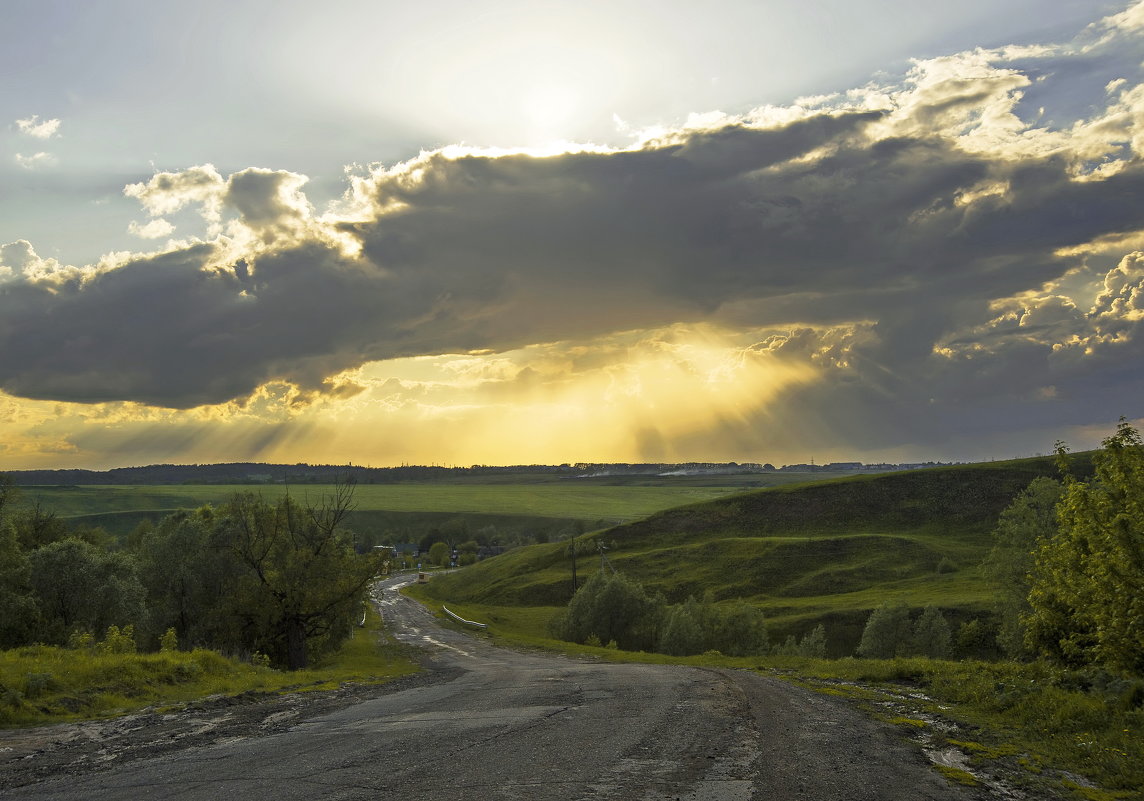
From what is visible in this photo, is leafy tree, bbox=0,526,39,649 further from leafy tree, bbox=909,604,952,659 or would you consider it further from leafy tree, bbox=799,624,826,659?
leafy tree, bbox=909,604,952,659

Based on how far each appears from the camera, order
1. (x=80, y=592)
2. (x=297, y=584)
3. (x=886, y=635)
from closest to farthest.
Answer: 1. (x=297, y=584)
2. (x=80, y=592)
3. (x=886, y=635)

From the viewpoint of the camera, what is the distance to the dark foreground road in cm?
1230

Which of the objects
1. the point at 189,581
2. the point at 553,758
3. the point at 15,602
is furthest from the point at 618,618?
the point at 553,758

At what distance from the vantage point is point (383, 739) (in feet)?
54.4

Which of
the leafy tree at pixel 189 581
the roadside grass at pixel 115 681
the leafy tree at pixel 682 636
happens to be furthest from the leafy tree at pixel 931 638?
the leafy tree at pixel 189 581

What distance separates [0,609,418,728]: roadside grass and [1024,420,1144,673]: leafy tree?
990 inches

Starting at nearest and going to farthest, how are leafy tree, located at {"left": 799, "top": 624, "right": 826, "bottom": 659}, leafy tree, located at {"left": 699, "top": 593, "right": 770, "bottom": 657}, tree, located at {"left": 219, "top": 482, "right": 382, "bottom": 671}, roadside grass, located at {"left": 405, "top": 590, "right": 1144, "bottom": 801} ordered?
roadside grass, located at {"left": 405, "top": 590, "right": 1144, "bottom": 801} < tree, located at {"left": 219, "top": 482, "right": 382, "bottom": 671} < leafy tree, located at {"left": 799, "top": 624, "right": 826, "bottom": 659} < leafy tree, located at {"left": 699, "top": 593, "right": 770, "bottom": 657}

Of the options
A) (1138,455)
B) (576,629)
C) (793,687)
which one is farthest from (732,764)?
(576,629)

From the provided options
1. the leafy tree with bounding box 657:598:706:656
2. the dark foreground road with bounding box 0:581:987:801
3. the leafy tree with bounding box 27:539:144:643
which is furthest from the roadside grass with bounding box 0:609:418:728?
the leafy tree with bounding box 657:598:706:656

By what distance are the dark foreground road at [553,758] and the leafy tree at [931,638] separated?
61.7 meters

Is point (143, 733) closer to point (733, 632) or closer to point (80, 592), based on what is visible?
point (80, 592)

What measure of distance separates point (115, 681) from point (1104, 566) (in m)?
29.1

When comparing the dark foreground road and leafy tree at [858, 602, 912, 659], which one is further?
leafy tree at [858, 602, 912, 659]

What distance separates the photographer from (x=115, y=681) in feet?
79.4
